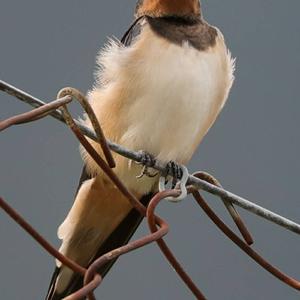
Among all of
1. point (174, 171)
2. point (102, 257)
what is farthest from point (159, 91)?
point (102, 257)

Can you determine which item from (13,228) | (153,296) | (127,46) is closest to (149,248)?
(153,296)

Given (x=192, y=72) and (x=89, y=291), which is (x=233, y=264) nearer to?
(x=192, y=72)

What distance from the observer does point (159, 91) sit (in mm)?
2812

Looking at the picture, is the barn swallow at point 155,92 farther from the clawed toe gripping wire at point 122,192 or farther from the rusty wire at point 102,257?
the rusty wire at point 102,257

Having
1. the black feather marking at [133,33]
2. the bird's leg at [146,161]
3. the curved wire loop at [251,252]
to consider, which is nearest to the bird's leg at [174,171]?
the bird's leg at [146,161]

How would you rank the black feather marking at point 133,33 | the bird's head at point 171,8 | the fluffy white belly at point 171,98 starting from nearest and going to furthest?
1. the fluffy white belly at point 171,98
2. the black feather marking at point 133,33
3. the bird's head at point 171,8

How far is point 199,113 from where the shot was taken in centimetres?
288

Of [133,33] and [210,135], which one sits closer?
[133,33]

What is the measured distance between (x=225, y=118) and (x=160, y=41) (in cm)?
373

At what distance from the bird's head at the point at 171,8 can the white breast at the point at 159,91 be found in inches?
5.1

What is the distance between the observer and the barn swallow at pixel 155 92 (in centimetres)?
282

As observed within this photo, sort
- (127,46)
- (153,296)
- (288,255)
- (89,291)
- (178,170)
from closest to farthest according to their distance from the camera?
(89,291), (178,170), (127,46), (288,255), (153,296)

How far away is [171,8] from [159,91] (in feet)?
0.97

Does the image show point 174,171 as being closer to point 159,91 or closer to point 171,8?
point 159,91
